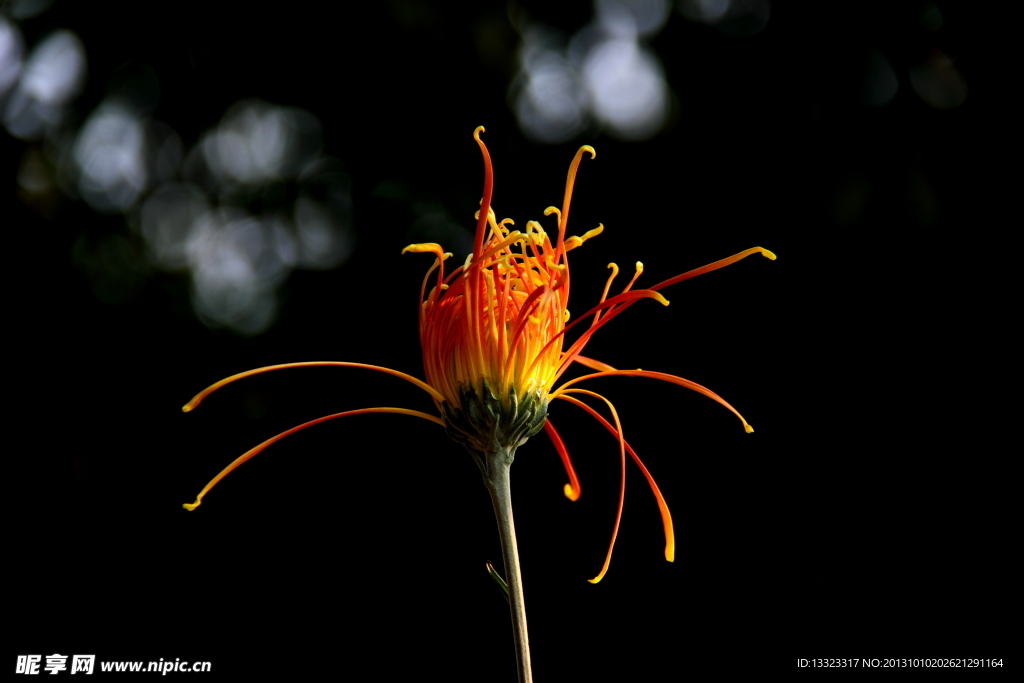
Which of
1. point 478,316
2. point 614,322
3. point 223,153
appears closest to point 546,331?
point 478,316

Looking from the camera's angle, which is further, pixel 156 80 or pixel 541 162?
pixel 156 80

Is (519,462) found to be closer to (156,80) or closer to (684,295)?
(684,295)

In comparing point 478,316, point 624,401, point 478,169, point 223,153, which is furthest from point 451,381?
point 223,153

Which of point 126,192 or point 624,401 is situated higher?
point 126,192

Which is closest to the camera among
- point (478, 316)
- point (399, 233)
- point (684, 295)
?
point (478, 316)

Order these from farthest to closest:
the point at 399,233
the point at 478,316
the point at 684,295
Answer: the point at 399,233
the point at 684,295
the point at 478,316

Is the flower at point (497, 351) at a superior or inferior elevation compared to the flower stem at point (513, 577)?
superior

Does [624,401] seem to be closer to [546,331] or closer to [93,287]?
[546,331]

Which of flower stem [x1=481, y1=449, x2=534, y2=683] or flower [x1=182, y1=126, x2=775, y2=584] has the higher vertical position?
flower [x1=182, y1=126, x2=775, y2=584]

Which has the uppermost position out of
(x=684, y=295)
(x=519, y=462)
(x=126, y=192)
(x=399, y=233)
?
(x=126, y=192)
